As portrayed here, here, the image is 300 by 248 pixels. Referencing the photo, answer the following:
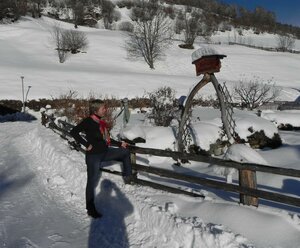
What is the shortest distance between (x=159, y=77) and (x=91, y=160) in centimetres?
4208

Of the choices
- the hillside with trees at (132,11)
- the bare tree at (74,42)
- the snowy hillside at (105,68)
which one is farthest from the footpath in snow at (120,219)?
the hillside with trees at (132,11)

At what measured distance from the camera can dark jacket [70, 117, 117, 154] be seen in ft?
21.6

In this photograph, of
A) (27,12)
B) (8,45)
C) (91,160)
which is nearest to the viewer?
(91,160)

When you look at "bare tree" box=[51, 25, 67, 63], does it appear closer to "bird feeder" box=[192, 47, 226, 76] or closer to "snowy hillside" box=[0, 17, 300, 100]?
"snowy hillside" box=[0, 17, 300, 100]

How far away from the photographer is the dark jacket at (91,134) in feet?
21.6

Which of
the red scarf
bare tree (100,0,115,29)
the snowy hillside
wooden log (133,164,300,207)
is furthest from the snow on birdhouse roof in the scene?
bare tree (100,0,115,29)

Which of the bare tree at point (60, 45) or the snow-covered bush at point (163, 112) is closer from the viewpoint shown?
the snow-covered bush at point (163, 112)

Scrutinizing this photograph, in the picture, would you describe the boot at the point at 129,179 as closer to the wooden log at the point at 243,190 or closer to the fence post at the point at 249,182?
the wooden log at the point at 243,190

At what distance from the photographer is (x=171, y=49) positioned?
6456 centimetres

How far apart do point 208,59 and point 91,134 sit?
13.8ft

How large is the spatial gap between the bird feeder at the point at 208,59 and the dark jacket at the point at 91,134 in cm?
400

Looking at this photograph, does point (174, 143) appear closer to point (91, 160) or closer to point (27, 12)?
point (91, 160)

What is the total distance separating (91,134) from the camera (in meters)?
6.62

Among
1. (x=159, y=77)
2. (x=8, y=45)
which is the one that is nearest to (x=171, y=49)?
(x=159, y=77)
